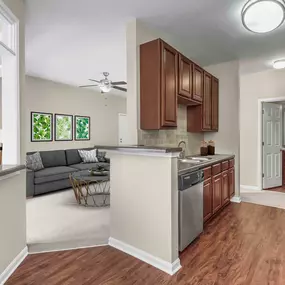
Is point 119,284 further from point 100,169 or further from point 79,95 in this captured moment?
point 79,95

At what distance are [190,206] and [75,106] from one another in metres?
5.21

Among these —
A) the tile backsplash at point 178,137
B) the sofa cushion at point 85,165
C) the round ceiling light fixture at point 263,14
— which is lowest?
the sofa cushion at point 85,165

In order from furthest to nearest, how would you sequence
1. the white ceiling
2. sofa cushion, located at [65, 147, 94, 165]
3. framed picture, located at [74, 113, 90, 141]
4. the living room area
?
framed picture, located at [74, 113, 90, 141] → sofa cushion, located at [65, 147, 94, 165] → the living room area → the white ceiling

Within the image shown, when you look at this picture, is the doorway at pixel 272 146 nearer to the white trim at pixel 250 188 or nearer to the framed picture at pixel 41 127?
the white trim at pixel 250 188

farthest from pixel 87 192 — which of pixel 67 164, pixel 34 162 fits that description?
pixel 67 164

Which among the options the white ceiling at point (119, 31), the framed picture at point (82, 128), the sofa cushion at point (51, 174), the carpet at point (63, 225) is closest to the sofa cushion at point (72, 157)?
the framed picture at point (82, 128)

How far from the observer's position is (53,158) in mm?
5828

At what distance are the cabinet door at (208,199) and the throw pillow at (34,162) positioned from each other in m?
3.60

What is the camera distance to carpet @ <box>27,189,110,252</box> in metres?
2.70

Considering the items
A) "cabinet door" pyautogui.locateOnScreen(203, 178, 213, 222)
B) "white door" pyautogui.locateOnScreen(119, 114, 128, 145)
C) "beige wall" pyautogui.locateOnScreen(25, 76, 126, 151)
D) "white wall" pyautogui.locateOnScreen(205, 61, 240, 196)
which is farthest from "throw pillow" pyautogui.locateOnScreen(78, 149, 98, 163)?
"cabinet door" pyautogui.locateOnScreen(203, 178, 213, 222)

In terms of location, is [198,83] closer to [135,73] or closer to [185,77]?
[185,77]

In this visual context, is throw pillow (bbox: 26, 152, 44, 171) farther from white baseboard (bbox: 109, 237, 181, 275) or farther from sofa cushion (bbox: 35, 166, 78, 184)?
white baseboard (bbox: 109, 237, 181, 275)

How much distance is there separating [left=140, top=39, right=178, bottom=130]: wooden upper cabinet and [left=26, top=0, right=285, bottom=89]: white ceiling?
15.9 inches

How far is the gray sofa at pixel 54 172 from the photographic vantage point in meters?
4.70
